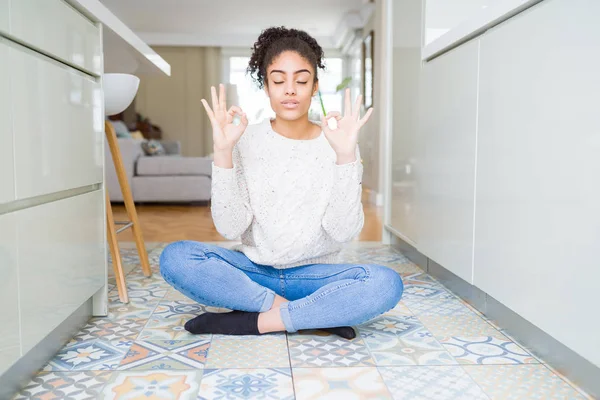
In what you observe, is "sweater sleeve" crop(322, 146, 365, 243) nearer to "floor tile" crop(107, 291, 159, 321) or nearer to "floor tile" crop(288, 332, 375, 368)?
"floor tile" crop(288, 332, 375, 368)

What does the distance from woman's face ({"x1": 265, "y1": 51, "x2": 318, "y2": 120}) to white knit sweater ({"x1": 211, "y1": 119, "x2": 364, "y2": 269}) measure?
0.10 metres

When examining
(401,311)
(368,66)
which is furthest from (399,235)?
(368,66)

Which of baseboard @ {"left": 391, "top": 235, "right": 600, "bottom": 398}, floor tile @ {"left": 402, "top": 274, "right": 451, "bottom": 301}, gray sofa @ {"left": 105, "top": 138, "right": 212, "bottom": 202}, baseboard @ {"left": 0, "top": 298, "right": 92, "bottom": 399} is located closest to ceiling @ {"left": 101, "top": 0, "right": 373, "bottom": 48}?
Answer: gray sofa @ {"left": 105, "top": 138, "right": 212, "bottom": 202}

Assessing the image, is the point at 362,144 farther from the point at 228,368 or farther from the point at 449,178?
the point at 228,368

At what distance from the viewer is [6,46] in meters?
1.08

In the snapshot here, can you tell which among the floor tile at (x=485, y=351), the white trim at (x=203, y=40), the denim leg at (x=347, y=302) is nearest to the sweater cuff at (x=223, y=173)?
the denim leg at (x=347, y=302)

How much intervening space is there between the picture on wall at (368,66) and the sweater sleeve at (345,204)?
4964 millimetres

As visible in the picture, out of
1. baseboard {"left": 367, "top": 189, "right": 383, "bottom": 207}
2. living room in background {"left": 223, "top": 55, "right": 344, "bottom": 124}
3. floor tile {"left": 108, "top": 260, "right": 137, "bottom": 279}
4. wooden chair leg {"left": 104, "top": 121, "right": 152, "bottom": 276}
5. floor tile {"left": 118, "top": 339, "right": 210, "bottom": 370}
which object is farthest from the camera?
living room in background {"left": 223, "top": 55, "right": 344, "bottom": 124}

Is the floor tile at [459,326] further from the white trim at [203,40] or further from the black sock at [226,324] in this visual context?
the white trim at [203,40]

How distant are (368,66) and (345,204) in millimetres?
5313

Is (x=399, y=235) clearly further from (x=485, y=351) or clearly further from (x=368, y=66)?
(x=368, y=66)

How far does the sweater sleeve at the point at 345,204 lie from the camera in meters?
1.46

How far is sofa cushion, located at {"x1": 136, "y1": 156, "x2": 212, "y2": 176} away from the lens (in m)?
5.38

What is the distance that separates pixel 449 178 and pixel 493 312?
502mm
